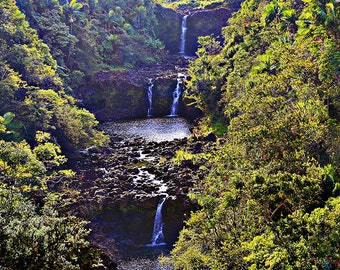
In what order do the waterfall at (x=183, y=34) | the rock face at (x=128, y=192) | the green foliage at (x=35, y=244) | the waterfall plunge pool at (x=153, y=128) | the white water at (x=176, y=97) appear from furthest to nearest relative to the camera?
1. the waterfall at (x=183, y=34)
2. the white water at (x=176, y=97)
3. the waterfall plunge pool at (x=153, y=128)
4. the rock face at (x=128, y=192)
5. the green foliage at (x=35, y=244)

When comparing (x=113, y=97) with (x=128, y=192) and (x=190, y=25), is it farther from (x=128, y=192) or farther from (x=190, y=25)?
(x=190, y=25)

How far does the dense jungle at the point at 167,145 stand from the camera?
12.4 m

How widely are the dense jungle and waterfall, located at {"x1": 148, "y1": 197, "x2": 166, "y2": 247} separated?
7 cm

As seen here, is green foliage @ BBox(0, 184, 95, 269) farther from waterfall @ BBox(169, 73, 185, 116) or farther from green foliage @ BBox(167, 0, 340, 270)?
waterfall @ BBox(169, 73, 185, 116)

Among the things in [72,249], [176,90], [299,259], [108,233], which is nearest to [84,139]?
[108,233]

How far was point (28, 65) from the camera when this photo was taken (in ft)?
107

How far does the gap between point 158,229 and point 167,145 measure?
470 inches

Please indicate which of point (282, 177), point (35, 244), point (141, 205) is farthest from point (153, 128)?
point (35, 244)

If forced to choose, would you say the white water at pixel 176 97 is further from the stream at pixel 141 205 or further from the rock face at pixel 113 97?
the stream at pixel 141 205

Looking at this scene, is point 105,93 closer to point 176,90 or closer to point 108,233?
point 176,90

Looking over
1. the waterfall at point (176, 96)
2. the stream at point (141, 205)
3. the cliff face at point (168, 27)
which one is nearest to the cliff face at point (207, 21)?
the cliff face at point (168, 27)

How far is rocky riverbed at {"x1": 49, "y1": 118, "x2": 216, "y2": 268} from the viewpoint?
24438 millimetres

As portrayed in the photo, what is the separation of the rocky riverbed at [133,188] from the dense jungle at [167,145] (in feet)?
0.33

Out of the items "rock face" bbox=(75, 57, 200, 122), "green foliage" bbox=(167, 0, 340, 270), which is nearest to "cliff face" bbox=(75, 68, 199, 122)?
"rock face" bbox=(75, 57, 200, 122)
